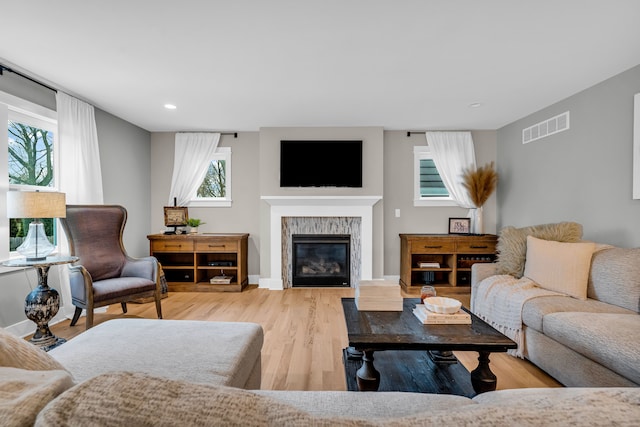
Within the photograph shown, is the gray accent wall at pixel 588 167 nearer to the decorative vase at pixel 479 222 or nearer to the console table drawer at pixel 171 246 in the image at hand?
the decorative vase at pixel 479 222

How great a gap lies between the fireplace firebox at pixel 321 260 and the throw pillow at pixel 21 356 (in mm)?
3992

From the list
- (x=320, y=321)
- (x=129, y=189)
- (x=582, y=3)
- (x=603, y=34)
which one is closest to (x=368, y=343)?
(x=320, y=321)

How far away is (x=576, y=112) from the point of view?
337 centimetres

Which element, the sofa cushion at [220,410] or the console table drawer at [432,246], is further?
the console table drawer at [432,246]

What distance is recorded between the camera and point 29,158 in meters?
3.16

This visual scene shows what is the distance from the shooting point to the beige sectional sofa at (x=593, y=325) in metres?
1.72

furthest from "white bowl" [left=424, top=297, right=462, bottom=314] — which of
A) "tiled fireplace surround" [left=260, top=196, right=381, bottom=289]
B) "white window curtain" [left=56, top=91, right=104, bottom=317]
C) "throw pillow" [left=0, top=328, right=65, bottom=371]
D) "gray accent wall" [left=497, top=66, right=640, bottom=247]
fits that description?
"white window curtain" [left=56, top=91, right=104, bottom=317]

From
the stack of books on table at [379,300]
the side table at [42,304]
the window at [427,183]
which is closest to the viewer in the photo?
the stack of books on table at [379,300]

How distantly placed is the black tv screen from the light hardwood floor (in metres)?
1.59

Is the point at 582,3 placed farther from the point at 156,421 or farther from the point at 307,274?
the point at 307,274

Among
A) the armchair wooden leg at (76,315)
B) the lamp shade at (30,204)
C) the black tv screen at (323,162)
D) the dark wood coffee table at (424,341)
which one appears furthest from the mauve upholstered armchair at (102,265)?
the dark wood coffee table at (424,341)

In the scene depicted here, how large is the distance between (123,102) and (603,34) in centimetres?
443

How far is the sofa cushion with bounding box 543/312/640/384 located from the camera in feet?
5.38

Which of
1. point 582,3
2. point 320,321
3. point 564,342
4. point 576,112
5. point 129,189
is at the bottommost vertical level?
point 320,321
